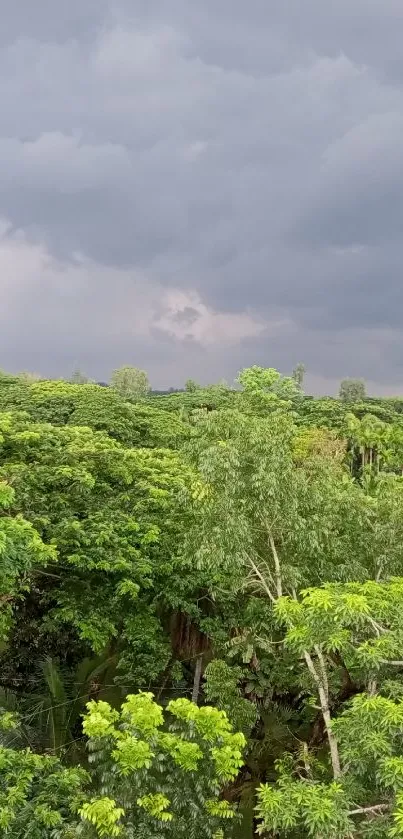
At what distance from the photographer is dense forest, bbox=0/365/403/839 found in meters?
8.03

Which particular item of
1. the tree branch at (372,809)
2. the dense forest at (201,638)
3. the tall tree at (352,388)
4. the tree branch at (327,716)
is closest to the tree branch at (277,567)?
the dense forest at (201,638)

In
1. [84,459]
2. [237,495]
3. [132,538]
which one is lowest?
[132,538]

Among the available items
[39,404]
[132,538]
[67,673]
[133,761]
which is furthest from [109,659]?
[39,404]

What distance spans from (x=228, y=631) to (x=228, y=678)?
75.1 inches

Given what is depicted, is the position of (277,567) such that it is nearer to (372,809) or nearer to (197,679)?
(372,809)

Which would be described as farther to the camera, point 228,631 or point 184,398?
point 184,398

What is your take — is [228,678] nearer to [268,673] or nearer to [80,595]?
[268,673]

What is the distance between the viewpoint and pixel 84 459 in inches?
611

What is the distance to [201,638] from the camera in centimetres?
1577

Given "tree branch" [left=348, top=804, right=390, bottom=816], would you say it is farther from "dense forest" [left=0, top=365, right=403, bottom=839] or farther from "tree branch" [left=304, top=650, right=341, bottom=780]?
"tree branch" [left=304, top=650, right=341, bottom=780]

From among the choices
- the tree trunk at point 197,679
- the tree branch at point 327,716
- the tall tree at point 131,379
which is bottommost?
the tree trunk at point 197,679

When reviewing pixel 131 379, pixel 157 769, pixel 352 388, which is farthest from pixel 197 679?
pixel 352 388

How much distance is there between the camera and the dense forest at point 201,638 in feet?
26.3

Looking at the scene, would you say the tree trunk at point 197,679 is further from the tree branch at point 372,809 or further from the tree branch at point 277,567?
the tree branch at point 372,809
